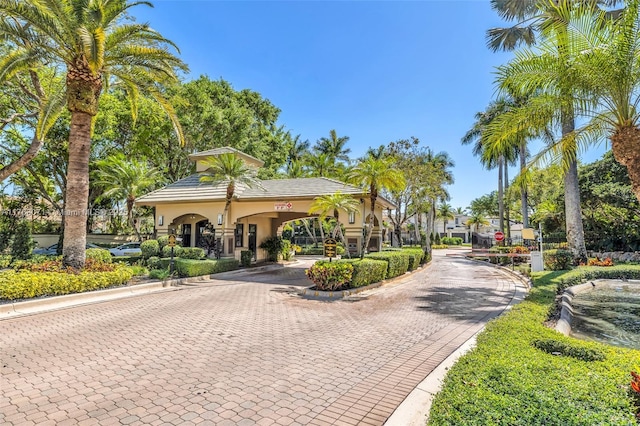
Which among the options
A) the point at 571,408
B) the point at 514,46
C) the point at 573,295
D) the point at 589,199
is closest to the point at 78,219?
the point at 571,408

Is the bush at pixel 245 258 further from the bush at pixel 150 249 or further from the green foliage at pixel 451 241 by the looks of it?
the green foliage at pixel 451 241

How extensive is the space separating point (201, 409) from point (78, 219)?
10.7 meters

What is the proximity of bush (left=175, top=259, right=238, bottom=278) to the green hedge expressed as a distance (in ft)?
11.8

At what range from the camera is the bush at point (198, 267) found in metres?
15.8

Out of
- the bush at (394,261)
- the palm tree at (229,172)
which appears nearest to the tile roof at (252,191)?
the palm tree at (229,172)

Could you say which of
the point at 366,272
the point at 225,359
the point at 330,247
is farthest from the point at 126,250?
the point at 225,359

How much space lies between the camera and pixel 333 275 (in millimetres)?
12539

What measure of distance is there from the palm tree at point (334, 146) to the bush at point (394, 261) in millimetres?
26672

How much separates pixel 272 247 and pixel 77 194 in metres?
14.2

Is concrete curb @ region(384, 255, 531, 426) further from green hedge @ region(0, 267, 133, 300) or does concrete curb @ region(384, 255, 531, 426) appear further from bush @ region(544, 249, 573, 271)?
bush @ region(544, 249, 573, 271)

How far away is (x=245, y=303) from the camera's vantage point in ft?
36.1

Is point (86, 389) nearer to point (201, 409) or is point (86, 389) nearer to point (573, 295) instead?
point (201, 409)

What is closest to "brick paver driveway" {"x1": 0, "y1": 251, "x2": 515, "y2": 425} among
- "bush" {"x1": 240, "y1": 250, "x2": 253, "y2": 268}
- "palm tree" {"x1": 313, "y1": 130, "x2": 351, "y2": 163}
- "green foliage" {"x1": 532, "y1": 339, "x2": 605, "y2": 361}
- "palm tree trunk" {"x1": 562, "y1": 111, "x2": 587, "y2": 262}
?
"green foliage" {"x1": 532, "y1": 339, "x2": 605, "y2": 361}

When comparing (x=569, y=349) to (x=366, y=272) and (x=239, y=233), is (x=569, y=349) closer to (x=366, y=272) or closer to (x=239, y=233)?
(x=366, y=272)
